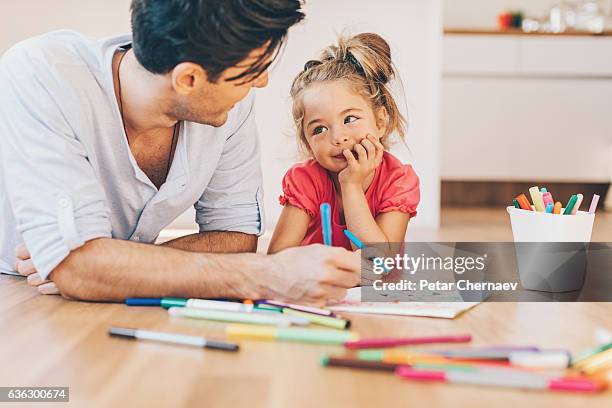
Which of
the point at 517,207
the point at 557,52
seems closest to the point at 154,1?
the point at 517,207

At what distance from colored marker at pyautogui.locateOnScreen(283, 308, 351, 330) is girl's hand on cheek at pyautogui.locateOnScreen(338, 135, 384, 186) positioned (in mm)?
501

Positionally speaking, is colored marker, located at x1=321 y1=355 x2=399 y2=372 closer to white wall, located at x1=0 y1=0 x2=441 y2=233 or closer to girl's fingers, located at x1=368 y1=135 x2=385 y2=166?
girl's fingers, located at x1=368 y1=135 x2=385 y2=166

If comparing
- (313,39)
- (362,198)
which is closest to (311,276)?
(362,198)

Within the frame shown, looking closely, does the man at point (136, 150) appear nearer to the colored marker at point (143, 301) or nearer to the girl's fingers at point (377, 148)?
the colored marker at point (143, 301)

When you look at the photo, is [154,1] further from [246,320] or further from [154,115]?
[246,320]

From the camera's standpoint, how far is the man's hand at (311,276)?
95cm

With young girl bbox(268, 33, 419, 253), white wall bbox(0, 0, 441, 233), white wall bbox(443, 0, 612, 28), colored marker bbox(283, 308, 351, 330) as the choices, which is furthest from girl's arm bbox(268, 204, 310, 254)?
white wall bbox(443, 0, 612, 28)

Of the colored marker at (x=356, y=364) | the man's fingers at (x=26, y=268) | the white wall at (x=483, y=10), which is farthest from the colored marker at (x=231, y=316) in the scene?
the white wall at (x=483, y=10)

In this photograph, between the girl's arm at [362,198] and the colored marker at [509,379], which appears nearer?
the colored marker at [509,379]

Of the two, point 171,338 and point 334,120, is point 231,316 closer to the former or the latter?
point 171,338

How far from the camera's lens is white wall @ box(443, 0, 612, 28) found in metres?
4.42

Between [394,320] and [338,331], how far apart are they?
86 millimetres

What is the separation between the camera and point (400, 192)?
56.3 inches

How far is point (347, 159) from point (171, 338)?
643 millimetres
